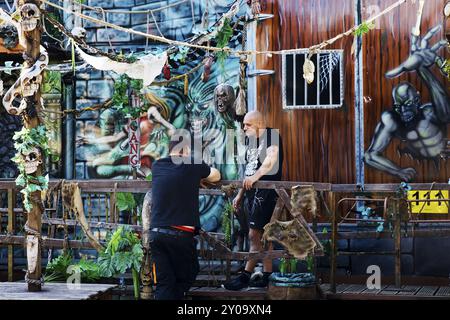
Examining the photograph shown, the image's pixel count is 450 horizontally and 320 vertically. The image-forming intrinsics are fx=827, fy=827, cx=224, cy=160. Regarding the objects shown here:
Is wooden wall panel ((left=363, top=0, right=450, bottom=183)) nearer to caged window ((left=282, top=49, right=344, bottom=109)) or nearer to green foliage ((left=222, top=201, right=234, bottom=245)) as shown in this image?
caged window ((left=282, top=49, right=344, bottom=109))

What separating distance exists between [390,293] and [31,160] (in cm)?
459

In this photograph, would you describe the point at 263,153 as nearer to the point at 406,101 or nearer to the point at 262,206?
the point at 262,206

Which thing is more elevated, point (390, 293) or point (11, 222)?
point (11, 222)

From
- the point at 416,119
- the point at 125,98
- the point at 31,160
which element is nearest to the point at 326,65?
the point at 416,119

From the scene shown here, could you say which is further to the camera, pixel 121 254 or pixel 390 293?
pixel 390 293

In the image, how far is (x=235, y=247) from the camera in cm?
1230

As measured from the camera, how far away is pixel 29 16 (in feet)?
29.4

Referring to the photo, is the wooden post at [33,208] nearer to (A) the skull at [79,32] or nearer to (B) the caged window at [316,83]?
(A) the skull at [79,32]

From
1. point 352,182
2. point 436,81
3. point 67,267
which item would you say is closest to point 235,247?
point 352,182

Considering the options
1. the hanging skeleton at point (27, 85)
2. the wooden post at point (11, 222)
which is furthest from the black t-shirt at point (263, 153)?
the wooden post at point (11, 222)

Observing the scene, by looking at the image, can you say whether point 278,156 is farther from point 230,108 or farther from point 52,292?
point 52,292

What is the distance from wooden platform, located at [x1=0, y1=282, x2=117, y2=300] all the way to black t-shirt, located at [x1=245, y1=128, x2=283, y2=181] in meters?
2.43

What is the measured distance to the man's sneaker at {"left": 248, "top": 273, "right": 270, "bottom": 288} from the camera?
1047 centimetres

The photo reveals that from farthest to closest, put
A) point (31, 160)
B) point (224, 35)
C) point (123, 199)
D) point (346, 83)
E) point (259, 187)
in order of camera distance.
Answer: point (346, 83) < point (224, 35) < point (123, 199) < point (259, 187) < point (31, 160)
